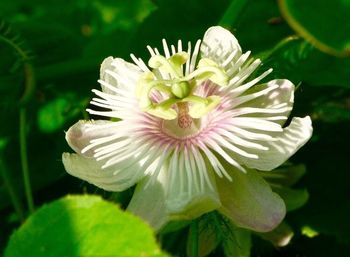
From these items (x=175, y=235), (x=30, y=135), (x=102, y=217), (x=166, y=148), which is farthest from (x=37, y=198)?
(x=102, y=217)

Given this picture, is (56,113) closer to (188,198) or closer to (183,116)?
(183,116)

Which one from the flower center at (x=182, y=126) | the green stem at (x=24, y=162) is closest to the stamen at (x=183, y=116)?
the flower center at (x=182, y=126)

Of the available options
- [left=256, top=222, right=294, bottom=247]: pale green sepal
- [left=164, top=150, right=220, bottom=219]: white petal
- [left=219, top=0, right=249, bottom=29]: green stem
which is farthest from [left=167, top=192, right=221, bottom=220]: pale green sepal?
[left=219, top=0, right=249, bottom=29]: green stem

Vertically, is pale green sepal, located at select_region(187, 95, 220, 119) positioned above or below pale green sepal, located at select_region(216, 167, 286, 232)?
above

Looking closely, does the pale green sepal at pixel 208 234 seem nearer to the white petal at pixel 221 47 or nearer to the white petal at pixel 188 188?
the white petal at pixel 188 188

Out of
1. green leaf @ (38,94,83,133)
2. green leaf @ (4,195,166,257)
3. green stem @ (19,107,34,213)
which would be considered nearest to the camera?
green leaf @ (4,195,166,257)

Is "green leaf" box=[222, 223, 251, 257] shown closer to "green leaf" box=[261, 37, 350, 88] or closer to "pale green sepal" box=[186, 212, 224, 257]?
"pale green sepal" box=[186, 212, 224, 257]

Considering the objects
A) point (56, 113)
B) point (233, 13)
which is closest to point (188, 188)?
point (233, 13)
